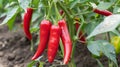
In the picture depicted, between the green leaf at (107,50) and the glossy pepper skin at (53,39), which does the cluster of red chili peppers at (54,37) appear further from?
the green leaf at (107,50)

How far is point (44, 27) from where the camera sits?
5.53ft

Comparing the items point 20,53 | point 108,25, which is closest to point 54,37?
point 108,25

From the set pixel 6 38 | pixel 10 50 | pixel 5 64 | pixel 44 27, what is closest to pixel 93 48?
pixel 44 27

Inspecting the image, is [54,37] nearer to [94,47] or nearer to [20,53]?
[94,47]

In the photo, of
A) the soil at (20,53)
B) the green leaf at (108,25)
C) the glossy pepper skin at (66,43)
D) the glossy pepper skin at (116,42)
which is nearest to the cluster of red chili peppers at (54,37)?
the glossy pepper skin at (66,43)

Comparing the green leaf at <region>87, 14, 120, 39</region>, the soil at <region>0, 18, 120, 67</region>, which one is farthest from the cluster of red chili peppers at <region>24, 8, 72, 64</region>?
the soil at <region>0, 18, 120, 67</region>

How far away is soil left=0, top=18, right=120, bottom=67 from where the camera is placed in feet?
9.00

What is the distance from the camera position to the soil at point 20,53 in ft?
9.00

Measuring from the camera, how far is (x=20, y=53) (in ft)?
10.3

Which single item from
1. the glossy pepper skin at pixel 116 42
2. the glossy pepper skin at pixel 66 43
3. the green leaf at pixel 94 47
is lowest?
the glossy pepper skin at pixel 116 42

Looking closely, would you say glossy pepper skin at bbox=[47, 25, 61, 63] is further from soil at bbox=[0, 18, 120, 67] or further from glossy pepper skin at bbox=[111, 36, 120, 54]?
soil at bbox=[0, 18, 120, 67]

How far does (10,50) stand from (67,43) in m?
1.68

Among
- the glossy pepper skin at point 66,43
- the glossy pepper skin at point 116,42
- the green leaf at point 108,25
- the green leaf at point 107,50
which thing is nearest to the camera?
the green leaf at point 108,25

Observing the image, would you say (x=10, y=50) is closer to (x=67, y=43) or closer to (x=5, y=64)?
(x=5, y=64)
